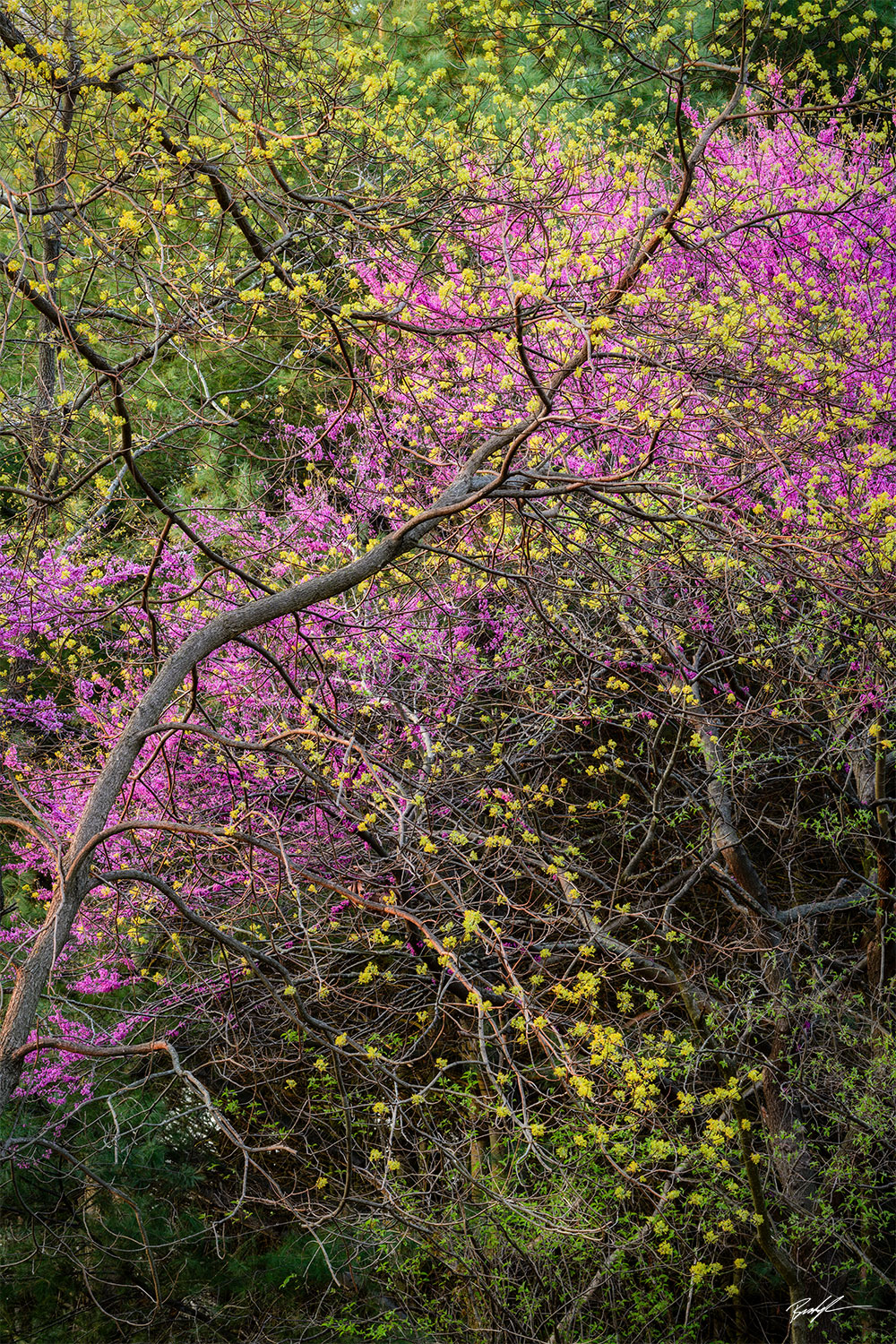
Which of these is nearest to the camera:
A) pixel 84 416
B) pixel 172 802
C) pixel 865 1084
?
pixel 172 802

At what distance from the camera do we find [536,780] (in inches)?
241

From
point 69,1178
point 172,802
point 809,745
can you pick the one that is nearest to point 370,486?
point 809,745

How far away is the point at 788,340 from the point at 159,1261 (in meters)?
6.12

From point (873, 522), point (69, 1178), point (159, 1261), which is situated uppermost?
point (873, 522)

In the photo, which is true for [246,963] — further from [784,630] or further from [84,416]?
[84,416]

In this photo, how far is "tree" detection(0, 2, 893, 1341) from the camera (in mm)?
4613

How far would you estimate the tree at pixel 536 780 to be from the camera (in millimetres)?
4613

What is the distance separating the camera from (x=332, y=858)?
17.1ft
